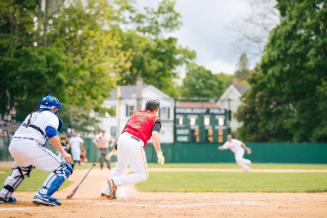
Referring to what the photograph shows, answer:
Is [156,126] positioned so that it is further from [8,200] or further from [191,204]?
[8,200]

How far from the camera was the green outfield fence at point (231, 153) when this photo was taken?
49.5m

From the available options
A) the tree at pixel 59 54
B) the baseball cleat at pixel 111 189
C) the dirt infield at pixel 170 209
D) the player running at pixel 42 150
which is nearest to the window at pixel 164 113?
the tree at pixel 59 54

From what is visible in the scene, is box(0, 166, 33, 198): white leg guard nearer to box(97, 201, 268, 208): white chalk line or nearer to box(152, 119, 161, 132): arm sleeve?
box(97, 201, 268, 208): white chalk line

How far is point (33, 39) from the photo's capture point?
43938 mm

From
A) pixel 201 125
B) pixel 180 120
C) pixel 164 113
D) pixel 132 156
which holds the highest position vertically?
pixel 164 113

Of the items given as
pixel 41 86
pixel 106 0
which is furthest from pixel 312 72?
pixel 41 86

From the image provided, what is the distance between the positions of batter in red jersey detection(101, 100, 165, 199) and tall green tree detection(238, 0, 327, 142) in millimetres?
37543

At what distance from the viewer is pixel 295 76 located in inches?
2101

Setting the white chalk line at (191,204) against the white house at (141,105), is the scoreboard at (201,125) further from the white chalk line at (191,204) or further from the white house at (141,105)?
the white chalk line at (191,204)

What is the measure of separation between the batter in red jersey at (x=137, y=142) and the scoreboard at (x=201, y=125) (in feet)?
104

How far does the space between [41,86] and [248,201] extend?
31042 millimetres

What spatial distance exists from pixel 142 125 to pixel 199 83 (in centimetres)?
10143

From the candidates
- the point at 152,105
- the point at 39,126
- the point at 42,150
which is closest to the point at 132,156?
the point at 152,105

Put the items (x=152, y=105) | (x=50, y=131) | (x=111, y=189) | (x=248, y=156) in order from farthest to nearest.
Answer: (x=248, y=156)
(x=111, y=189)
(x=152, y=105)
(x=50, y=131)
